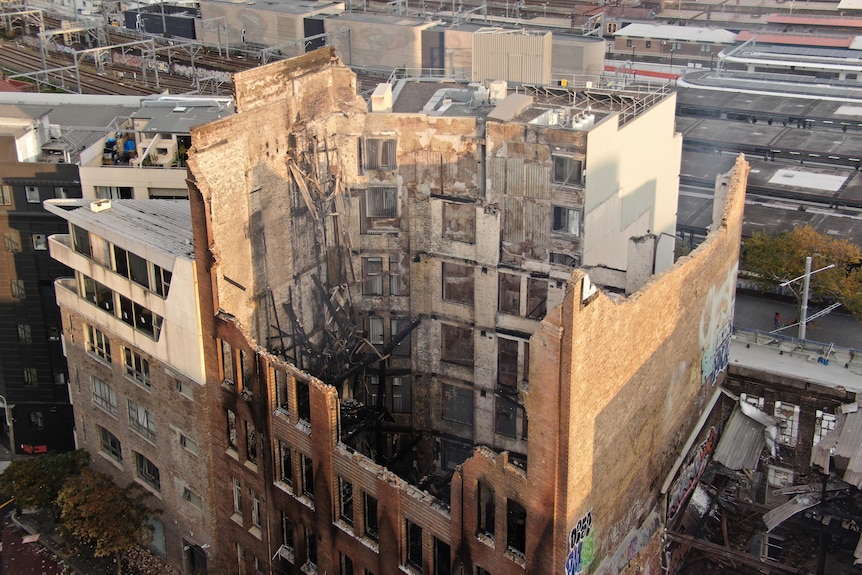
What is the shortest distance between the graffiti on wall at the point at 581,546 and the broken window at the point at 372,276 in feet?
69.6

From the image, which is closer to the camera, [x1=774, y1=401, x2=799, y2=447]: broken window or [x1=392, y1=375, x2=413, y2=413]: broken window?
[x1=774, y1=401, x2=799, y2=447]: broken window

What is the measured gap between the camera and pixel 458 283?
186ft

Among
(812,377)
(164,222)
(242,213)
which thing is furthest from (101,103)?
(812,377)

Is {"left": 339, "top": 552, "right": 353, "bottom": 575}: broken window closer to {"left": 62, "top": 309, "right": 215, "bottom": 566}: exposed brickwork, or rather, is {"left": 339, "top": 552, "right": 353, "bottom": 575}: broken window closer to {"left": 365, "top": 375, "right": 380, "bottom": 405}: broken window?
{"left": 62, "top": 309, "right": 215, "bottom": 566}: exposed brickwork

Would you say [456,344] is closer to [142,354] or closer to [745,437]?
[745,437]

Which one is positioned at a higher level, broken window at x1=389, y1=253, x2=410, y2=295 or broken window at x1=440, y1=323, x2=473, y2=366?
broken window at x1=389, y1=253, x2=410, y2=295

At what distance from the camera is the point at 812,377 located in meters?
58.3

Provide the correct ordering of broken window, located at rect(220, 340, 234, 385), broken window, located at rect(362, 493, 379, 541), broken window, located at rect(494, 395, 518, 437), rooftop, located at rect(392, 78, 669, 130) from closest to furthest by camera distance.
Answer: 1. broken window, located at rect(362, 493, 379, 541)
2. broken window, located at rect(220, 340, 234, 385)
3. rooftop, located at rect(392, 78, 669, 130)
4. broken window, located at rect(494, 395, 518, 437)

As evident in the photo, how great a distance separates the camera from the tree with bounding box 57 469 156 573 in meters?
54.5

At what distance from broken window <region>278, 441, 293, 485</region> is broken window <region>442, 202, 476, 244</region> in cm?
1455

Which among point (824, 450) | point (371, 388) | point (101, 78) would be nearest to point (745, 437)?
point (824, 450)

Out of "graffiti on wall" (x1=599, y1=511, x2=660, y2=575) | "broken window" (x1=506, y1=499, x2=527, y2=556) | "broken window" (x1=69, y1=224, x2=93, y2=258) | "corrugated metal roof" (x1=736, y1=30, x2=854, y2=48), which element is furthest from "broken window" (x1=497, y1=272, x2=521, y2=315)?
"corrugated metal roof" (x1=736, y1=30, x2=854, y2=48)

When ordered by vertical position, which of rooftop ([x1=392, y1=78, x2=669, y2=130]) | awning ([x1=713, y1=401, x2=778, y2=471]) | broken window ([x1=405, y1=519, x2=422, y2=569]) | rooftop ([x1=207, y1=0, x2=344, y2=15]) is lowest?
awning ([x1=713, y1=401, x2=778, y2=471])

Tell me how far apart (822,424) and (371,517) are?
2631 cm
